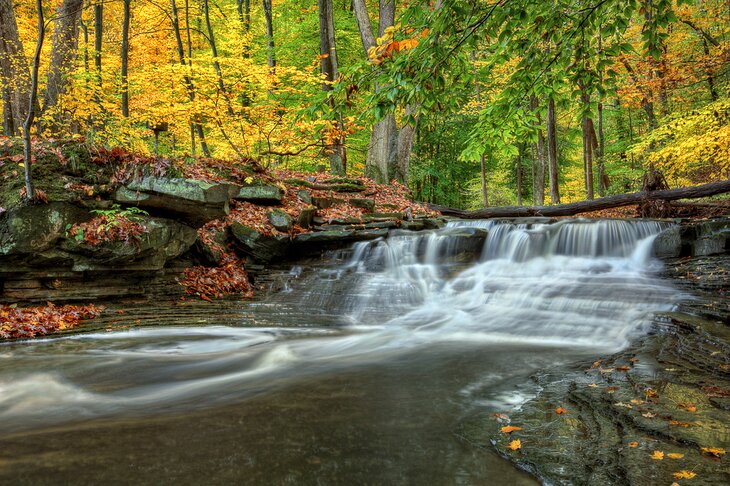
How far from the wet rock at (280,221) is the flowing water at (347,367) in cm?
100

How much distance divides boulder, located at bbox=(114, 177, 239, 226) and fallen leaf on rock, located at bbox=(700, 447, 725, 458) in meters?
7.07

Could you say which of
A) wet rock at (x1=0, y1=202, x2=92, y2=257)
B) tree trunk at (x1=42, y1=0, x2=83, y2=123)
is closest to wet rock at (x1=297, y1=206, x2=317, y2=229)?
wet rock at (x1=0, y1=202, x2=92, y2=257)

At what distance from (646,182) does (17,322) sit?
1446 cm

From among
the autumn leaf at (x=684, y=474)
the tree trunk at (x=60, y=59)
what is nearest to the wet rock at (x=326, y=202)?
the tree trunk at (x=60, y=59)

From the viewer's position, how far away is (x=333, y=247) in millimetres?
10148

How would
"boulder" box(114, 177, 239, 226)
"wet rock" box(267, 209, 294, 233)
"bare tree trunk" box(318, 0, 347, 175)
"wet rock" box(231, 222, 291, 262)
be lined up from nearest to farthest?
1. "boulder" box(114, 177, 239, 226)
2. "wet rock" box(231, 222, 291, 262)
3. "wet rock" box(267, 209, 294, 233)
4. "bare tree trunk" box(318, 0, 347, 175)

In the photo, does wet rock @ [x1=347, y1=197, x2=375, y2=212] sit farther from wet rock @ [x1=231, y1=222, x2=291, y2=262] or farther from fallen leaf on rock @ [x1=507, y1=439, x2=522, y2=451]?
fallen leaf on rock @ [x1=507, y1=439, x2=522, y2=451]

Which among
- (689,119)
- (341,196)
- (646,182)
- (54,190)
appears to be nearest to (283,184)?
(341,196)

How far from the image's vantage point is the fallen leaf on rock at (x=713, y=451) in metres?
2.38

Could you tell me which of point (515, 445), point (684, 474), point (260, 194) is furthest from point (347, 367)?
point (260, 194)

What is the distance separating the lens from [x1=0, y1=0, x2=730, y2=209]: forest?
13.6ft

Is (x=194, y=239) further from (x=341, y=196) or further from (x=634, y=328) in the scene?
(x=634, y=328)

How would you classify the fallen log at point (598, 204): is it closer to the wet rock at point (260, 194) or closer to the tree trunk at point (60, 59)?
the wet rock at point (260, 194)

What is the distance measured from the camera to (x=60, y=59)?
1094 cm
